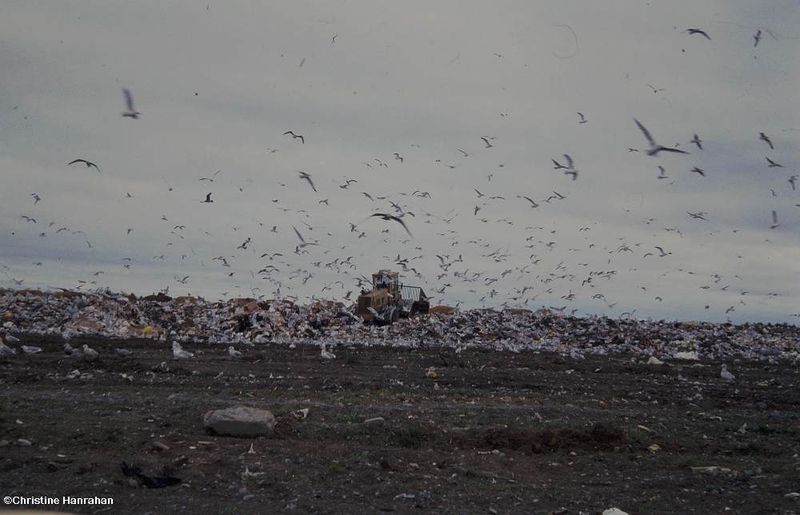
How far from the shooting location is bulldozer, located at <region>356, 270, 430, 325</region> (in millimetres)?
19609

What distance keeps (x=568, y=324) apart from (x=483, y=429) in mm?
11950

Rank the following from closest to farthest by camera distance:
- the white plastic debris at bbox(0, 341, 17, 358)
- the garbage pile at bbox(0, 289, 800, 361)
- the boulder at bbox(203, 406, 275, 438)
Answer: the boulder at bbox(203, 406, 275, 438) < the white plastic debris at bbox(0, 341, 17, 358) < the garbage pile at bbox(0, 289, 800, 361)

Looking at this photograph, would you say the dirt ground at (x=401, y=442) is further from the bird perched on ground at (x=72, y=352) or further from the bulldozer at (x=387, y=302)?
the bulldozer at (x=387, y=302)

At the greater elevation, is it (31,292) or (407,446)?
(31,292)

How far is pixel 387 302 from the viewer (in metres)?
21.1

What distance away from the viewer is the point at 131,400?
8133 mm

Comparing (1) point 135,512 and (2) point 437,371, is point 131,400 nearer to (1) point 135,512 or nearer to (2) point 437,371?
(1) point 135,512

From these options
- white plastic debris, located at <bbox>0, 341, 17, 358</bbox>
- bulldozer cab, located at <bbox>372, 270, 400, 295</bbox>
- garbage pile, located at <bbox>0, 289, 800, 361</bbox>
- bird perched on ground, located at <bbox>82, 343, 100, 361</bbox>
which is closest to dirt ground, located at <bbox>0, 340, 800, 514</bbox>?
bird perched on ground, located at <bbox>82, 343, 100, 361</bbox>

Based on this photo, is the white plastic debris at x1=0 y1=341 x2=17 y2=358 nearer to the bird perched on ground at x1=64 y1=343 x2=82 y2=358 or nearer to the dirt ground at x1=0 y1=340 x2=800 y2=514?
the bird perched on ground at x1=64 y1=343 x2=82 y2=358

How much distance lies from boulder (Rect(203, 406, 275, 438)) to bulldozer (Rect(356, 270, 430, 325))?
12.4 meters

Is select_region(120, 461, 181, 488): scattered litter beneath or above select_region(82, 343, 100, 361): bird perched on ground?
beneath

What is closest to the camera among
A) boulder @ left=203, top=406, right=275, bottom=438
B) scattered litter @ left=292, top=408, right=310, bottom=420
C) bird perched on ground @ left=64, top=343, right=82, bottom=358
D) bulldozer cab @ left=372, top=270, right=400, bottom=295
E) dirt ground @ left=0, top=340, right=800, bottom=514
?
dirt ground @ left=0, top=340, right=800, bottom=514

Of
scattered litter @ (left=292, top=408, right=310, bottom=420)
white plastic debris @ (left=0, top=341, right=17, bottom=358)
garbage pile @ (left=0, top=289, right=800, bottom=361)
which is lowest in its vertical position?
scattered litter @ (left=292, top=408, right=310, bottom=420)

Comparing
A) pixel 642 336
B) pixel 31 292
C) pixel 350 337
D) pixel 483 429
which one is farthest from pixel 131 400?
pixel 31 292
